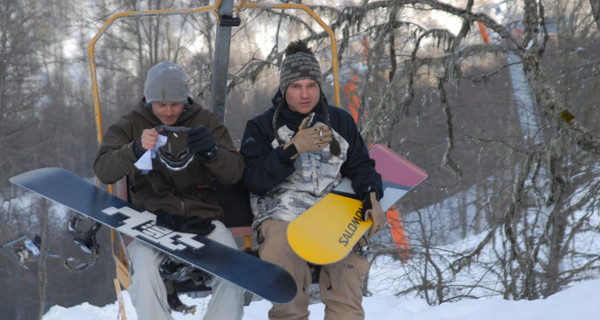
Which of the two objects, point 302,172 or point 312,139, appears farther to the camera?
point 302,172

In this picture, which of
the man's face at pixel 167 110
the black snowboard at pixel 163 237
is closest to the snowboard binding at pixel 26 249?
the black snowboard at pixel 163 237

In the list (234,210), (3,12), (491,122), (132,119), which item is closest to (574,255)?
(491,122)

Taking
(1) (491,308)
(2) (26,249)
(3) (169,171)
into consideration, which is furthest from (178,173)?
(2) (26,249)

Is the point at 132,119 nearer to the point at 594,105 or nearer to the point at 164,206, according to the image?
the point at 164,206

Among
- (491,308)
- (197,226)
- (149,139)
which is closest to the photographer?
(149,139)

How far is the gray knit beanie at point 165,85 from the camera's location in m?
2.54

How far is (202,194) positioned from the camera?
2.75 meters

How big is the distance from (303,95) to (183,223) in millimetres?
783

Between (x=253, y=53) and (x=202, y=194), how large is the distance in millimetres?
5731

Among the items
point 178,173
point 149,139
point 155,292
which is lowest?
point 155,292

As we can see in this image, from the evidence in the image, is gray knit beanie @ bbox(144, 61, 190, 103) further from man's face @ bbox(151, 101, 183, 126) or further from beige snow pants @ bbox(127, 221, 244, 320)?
beige snow pants @ bbox(127, 221, 244, 320)

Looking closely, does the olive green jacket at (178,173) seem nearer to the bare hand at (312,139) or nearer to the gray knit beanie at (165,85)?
the gray knit beanie at (165,85)

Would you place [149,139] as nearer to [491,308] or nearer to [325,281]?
[325,281]

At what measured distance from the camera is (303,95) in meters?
2.71
